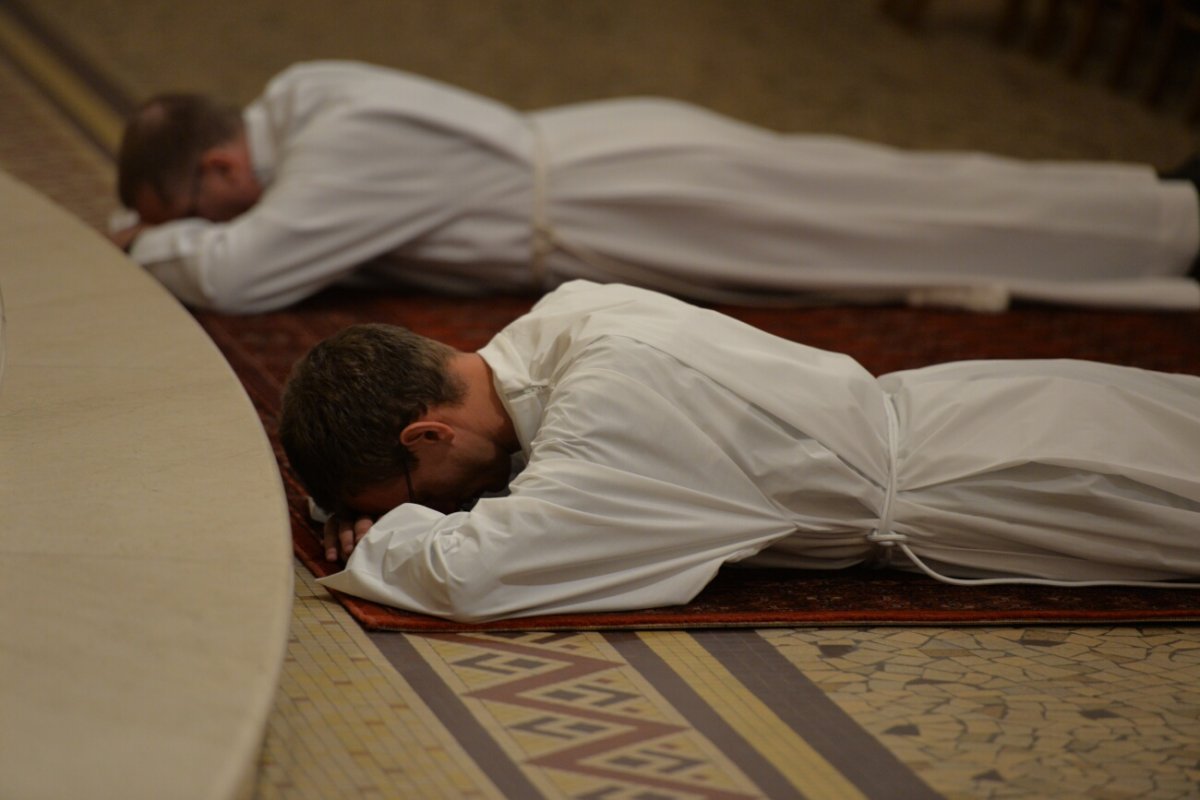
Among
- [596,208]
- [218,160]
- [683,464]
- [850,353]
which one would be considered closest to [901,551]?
[683,464]

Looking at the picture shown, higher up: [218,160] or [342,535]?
[218,160]

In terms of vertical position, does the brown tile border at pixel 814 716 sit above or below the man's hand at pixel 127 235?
above

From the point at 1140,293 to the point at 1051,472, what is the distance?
186 cm

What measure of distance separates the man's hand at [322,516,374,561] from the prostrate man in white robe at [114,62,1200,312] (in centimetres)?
141

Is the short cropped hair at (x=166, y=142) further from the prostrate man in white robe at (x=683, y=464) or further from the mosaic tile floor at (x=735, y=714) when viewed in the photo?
the mosaic tile floor at (x=735, y=714)

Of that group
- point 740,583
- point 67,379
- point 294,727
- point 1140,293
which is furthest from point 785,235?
point 294,727

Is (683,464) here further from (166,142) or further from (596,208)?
(166,142)

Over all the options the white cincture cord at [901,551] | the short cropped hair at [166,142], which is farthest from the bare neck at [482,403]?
the short cropped hair at [166,142]

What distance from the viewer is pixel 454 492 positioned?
267cm

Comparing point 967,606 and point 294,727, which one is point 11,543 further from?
point 967,606

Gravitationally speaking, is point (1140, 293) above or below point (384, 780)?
above

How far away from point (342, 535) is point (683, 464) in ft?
1.95

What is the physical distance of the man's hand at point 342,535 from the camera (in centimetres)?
266

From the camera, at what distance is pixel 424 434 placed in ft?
8.39
